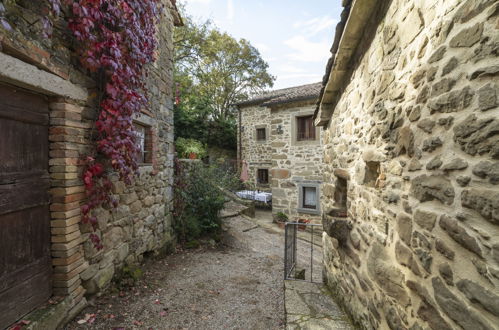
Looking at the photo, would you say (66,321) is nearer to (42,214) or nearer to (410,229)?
(42,214)

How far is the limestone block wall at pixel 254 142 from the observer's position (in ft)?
44.7

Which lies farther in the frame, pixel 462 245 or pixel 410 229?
pixel 410 229

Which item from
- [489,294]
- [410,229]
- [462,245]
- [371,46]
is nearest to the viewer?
[489,294]

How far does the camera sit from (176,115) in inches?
549

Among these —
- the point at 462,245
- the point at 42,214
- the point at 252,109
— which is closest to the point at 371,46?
the point at 462,245

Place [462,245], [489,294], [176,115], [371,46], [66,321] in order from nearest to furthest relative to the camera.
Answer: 1. [489,294]
2. [462,245]
3. [371,46]
4. [66,321]
5. [176,115]

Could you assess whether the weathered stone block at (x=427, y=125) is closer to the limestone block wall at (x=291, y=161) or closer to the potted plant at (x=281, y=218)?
the limestone block wall at (x=291, y=161)

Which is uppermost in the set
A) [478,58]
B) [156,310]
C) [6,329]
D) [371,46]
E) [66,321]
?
[371,46]

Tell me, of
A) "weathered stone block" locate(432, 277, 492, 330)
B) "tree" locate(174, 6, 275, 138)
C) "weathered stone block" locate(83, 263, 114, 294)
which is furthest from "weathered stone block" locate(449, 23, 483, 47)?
"tree" locate(174, 6, 275, 138)

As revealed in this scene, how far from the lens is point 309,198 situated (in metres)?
9.21

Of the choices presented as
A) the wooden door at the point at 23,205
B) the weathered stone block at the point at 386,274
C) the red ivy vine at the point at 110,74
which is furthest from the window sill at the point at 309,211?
the wooden door at the point at 23,205

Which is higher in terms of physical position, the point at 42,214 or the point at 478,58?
the point at 478,58

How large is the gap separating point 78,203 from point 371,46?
335cm

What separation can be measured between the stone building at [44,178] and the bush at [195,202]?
2.07 m
